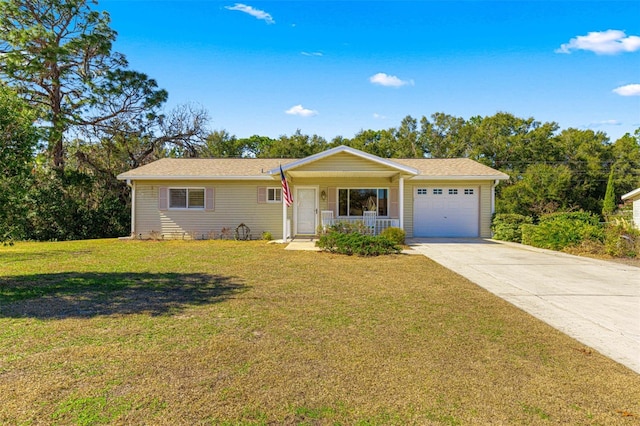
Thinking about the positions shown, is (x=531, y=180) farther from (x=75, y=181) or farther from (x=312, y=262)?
(x=75, y=181)

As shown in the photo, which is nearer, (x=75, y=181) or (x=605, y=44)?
(x=605, y=44)

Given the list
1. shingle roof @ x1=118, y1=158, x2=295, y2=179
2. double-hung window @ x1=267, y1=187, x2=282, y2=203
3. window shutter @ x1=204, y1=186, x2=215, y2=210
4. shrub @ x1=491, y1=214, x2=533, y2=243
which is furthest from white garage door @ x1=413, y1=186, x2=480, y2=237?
window shutter @ x1=204, y1=186, x2=215, y2=210

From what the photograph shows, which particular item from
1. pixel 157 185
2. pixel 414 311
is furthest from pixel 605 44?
pixel 157 185

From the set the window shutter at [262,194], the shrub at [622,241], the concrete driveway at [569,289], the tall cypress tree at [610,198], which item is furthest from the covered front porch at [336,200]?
the tall cypress tree at [610,198]

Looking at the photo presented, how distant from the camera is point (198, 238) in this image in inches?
666

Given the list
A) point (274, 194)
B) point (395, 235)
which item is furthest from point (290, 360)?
point (274, 194)

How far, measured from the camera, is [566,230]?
12758 mm

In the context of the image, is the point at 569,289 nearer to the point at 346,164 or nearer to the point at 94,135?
the point at 346,164

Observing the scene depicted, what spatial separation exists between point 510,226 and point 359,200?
21.2ft

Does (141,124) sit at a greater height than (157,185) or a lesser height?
greater

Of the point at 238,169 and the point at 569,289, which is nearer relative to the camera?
the point at 569,289

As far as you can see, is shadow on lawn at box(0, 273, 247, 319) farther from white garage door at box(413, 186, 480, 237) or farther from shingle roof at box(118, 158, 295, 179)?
white garage door at box(413, 186, 480, 237)

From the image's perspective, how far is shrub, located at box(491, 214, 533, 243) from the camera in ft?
51.1

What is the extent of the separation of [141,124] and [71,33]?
19.0 feet
